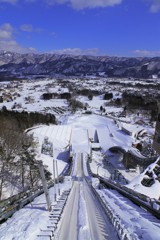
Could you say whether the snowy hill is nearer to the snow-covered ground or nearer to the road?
the snow-covered ground

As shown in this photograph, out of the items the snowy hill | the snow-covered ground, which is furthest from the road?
the snowy hill

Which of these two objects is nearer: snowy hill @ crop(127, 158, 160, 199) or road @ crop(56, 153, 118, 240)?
road @ crop(56, 153, 118, 240)

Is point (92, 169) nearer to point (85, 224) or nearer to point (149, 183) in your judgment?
point (149, 183)

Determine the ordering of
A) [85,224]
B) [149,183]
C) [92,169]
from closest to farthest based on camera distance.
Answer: [85,224] → [149,183] → [92,169]

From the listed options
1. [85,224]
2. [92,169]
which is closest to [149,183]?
[85,224]

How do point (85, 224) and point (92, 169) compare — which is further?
point (92, 169)

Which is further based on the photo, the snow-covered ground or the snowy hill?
the snowy hill

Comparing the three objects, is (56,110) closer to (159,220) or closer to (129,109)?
(129,109)

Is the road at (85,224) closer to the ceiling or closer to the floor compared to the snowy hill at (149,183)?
closer to the ceiling

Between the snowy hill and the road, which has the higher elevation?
the road

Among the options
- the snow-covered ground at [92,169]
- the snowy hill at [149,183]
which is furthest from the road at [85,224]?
the snowy hill at [149,183]

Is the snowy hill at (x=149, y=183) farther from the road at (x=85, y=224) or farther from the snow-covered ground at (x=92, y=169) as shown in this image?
the road at (x=85, y=224)

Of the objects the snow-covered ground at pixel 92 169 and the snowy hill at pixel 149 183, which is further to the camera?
the snowy hill at pixel 149 183
